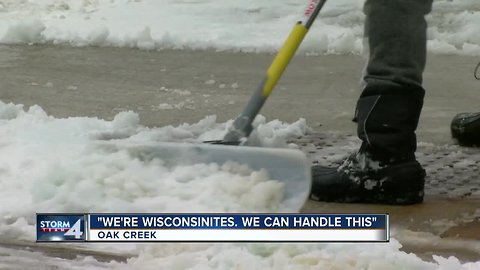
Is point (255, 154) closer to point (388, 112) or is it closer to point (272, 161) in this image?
point (272, 161)

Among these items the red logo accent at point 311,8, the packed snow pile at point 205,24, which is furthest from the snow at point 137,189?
the packed snow pile at point 205,24

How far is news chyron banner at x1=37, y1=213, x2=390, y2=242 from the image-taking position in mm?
2277

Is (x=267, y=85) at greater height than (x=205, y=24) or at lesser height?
lesser

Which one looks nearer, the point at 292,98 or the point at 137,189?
the point at 137,189

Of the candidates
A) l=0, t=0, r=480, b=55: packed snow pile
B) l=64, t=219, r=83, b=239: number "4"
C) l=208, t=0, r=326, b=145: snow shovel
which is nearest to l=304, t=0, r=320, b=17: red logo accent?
l=208, t=0, r=326, b=145: snow shovel

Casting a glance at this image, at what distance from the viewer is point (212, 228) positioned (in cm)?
231

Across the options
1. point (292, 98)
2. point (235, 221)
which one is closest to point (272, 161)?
point (235, 221)

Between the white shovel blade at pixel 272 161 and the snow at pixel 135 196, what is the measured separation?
0.02 m

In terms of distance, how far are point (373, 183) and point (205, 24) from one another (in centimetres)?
441

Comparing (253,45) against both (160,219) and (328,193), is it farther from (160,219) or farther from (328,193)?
(160,219)

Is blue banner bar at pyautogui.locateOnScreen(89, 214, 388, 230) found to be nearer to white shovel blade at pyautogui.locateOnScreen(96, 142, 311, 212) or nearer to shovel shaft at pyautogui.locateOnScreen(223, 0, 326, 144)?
white shovel blade at pyautogui.locateOnScreen(96, 142, 311, 212)

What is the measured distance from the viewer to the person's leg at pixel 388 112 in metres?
2.76

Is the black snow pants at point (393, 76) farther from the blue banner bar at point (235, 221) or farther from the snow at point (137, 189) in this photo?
the blue banner bar at point (235, 221)

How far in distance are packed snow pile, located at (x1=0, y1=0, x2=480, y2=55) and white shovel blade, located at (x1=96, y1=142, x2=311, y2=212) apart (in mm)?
3343
